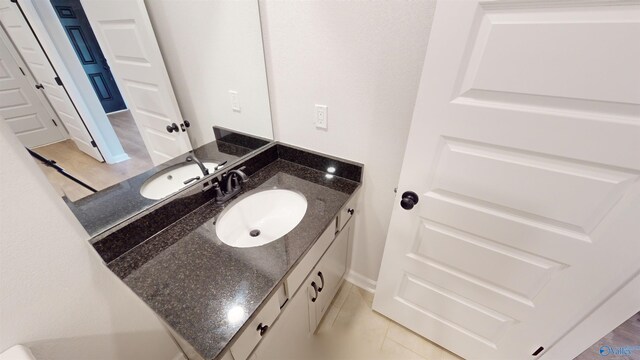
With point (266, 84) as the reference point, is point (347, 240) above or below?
below

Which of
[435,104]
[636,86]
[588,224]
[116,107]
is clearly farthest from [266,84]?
[588,224]

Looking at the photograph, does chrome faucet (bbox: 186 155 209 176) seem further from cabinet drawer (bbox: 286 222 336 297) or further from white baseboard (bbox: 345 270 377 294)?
white baseboard (bbox: 345 270 377 294)

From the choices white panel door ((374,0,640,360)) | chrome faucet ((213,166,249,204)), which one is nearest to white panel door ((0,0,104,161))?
chrome faucet ((213,166,249,204))

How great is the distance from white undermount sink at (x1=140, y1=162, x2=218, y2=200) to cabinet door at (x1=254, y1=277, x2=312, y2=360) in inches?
26.5

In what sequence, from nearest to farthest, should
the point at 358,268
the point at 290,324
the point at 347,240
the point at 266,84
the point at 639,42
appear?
1. the point at 639,42
2. the point at 290,324
3. the point at 266,84
4. the point at 347,240
5. the point at 358,268

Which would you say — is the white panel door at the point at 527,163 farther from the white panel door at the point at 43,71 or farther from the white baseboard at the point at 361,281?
the white panel door at the point at 43,71

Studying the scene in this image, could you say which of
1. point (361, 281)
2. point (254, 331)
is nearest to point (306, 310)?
point (254, 331)

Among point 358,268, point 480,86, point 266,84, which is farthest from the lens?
point 358,268

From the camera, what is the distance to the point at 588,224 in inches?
28.0

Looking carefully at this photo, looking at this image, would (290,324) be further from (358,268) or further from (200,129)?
(200,129)

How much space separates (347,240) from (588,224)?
3.27 ft

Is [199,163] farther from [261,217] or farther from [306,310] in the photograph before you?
[306,310]

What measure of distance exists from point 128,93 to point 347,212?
1.07 metres

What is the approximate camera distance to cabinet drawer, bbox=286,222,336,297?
841mm
